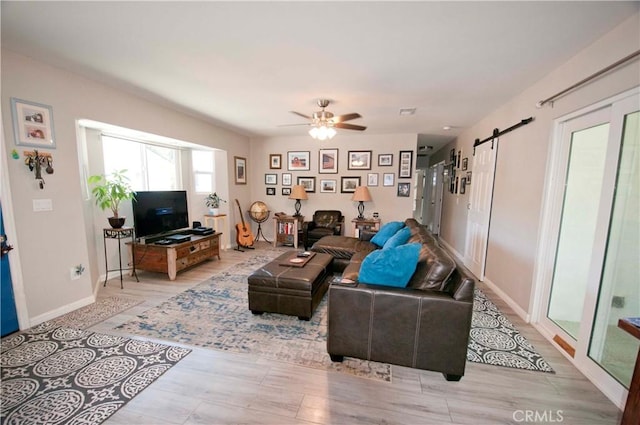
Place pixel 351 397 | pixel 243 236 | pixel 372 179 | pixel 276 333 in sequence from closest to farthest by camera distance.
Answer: pixel 351 397, pixel 276 333, pixel 243 236, pixel 372 179

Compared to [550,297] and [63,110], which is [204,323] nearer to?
[63,110]

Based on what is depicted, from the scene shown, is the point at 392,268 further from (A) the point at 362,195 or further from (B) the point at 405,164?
(B) the point at 405,164

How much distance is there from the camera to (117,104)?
3.12 m

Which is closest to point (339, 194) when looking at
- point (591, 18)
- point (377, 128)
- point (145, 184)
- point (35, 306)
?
point (377, 128)

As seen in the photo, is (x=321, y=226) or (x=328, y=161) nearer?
(x=321, y=226)

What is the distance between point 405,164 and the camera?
558 centimetres

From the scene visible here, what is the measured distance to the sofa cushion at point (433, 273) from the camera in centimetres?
187

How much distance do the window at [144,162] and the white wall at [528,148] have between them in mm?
5254

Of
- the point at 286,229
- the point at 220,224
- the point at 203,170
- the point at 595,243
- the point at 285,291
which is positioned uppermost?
the point at 203,170

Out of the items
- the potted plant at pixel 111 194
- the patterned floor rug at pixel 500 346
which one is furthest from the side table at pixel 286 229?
the patterned floor rug at pixel 500 346

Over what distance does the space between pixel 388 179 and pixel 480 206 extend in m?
2.12

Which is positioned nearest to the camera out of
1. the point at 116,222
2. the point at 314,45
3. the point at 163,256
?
the point at 314,45

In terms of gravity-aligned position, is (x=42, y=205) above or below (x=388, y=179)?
below

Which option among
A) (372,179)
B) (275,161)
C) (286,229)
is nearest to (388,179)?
(372,179)
